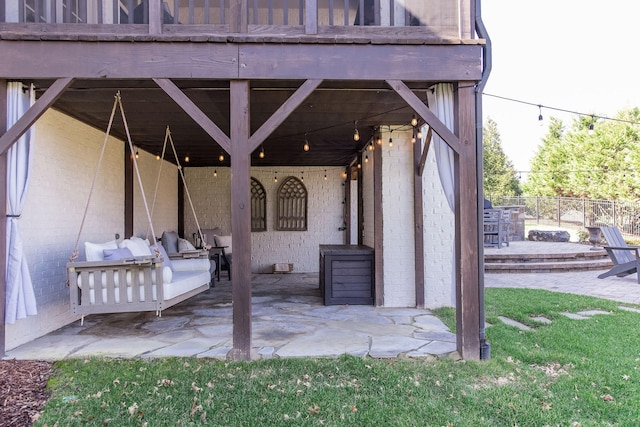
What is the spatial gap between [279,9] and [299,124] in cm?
188

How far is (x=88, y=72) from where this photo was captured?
3.25 m

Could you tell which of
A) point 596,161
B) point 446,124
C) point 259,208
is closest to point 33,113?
point 446,124

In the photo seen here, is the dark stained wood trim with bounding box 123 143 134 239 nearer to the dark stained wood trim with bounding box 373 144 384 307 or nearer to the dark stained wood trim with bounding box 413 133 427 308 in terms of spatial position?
the dark stained wood trim with bounding box 373 144 384 307

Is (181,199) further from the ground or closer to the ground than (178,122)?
closer to the ground

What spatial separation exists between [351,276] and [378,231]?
2.31 ft

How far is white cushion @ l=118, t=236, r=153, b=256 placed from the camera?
4.98 m

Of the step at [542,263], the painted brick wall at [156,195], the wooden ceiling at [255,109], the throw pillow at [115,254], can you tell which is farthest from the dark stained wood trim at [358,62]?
the step at [542,263]

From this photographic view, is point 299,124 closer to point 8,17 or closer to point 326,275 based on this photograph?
point 326,275

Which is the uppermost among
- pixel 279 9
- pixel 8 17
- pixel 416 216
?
pixel 279 9

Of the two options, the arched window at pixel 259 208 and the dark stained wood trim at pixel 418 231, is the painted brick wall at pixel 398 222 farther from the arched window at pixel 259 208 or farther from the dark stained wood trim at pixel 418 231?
the arched window at pixel 259 208

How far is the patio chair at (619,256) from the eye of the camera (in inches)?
277

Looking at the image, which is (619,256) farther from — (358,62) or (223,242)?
(223,242)

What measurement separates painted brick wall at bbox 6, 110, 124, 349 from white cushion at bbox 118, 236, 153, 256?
482mm

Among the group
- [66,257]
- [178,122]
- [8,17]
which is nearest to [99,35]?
[8,17]
